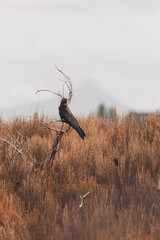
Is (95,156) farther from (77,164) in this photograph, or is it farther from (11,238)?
(11,238)

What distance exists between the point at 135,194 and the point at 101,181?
1059mm

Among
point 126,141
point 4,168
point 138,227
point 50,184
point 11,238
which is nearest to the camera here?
point 11,238

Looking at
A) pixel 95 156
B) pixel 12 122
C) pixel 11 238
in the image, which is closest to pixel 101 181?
pixel 95 156

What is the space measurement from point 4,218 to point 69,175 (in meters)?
1.48

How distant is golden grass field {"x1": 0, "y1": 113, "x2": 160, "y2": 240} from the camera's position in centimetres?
304

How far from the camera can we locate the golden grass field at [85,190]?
3.04 meters

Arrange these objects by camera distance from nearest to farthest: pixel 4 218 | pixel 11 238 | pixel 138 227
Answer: pixel 11 238
pixel 138 227
pixel 4 218

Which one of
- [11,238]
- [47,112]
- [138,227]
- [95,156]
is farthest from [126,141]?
[11,238]

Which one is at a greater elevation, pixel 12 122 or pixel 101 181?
pixel 12 122

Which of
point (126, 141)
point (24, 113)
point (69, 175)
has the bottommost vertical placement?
point (69, 175)

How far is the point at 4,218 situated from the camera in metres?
3.41

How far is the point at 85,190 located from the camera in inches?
170

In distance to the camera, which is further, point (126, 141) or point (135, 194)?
point (126, 141)

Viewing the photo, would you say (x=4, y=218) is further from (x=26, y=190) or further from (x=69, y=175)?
(x=69, y=175)
